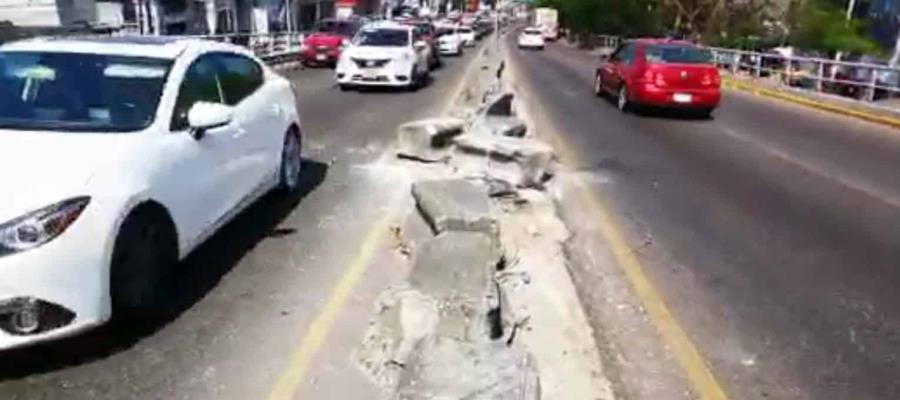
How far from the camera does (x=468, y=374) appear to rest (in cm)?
399

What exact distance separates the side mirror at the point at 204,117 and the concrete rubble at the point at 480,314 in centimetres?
159

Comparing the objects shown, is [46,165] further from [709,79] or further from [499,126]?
[709,79]

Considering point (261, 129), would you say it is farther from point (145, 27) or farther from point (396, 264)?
point (145, 27)

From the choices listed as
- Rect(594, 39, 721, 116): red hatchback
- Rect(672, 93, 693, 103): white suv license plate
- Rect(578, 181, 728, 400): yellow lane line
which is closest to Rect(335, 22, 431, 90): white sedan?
Rect(594, 39, 721, 116): red hatchback

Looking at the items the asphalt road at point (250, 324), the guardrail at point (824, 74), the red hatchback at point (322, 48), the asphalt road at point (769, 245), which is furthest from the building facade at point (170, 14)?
the asphalt road at point (250, 324)

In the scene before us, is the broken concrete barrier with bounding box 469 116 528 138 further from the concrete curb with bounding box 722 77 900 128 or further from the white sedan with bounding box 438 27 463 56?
the white sedan with bounding box 438 27 463 56

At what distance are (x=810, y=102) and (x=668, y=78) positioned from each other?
22.8 ft

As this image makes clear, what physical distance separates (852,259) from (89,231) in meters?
5.79

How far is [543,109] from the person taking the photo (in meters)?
19.1

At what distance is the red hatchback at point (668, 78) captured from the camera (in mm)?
18625

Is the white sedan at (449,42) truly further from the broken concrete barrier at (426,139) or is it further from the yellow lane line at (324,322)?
the yellow lane line at (324,322)

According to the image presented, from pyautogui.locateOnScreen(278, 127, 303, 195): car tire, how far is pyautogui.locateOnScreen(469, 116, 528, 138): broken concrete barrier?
2718 millimetres

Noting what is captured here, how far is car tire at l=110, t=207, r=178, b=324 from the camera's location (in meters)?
4.89

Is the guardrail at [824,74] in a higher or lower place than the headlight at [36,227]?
lower
